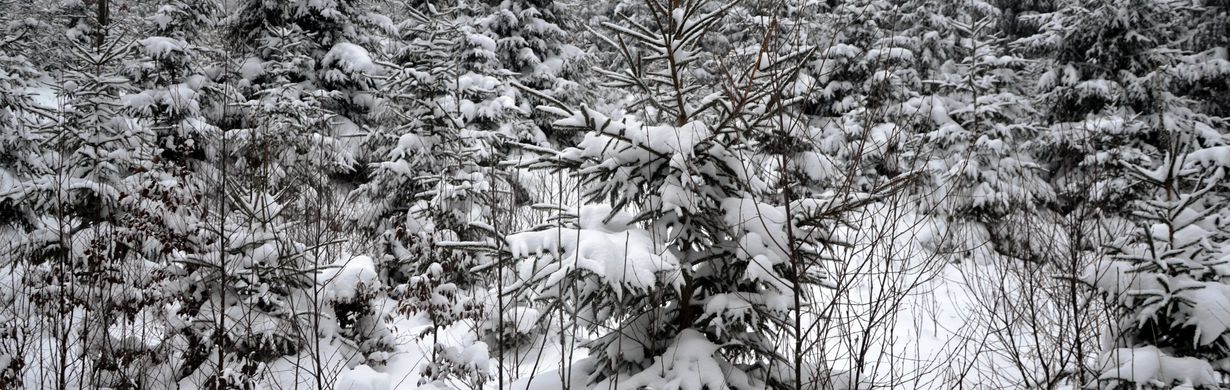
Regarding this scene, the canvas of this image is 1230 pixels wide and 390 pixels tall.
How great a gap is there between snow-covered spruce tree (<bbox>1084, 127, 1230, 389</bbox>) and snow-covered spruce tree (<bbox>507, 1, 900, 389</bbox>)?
1850mm

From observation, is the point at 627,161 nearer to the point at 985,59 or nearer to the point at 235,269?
the point at 235,269

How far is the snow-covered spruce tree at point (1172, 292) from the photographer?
10.3 ft

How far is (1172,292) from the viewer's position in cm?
323

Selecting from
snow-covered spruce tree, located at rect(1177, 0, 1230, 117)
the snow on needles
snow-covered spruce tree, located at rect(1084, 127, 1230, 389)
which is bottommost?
snow-covered spruce tree, located at rect(1084, 127, 1230, 389)

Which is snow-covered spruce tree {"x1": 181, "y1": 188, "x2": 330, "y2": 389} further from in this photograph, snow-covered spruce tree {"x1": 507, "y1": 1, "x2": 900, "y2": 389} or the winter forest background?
snow-covered spruce tree {"x1": 507, "y1": 1, "x2": 900, "y2": 389}

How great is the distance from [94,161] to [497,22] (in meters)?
9.03

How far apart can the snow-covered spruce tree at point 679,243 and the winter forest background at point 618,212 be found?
0.9 inches

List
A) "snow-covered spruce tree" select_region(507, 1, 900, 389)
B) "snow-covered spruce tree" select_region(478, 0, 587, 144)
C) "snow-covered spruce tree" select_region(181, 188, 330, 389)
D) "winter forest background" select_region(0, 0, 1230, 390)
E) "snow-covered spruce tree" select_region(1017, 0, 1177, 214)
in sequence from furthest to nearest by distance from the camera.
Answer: "snow-covered spruce tree" select_region(478, 0, 587, 144) → "snow-covered spruce tree" select_region(1017, 0, 1177, 214) → "snow-covered spruce tree" select_region(181, 188, 330, 389) → "winter forest background" select_region(0, 0, 1230, 390) → "snow-covered spruce tree" select_region(507, 1, 900, 389)

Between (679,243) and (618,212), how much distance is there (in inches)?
15.7

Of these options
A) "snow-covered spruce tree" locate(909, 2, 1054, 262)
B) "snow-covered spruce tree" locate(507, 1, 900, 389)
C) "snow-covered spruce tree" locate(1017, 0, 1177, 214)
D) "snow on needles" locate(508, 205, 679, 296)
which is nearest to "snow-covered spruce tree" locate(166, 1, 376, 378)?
"snow on needles" locate(508, 205, 679, 296)

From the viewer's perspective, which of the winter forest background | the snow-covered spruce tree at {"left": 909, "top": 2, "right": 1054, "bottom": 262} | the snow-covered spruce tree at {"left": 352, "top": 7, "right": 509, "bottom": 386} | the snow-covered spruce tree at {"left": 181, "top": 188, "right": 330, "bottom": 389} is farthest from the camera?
the snow-covered spruce tree at {"left": 909, "top": 2, "right": 1054, "bottom": 262}

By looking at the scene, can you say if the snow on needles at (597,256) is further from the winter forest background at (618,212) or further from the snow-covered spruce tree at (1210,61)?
the snow-covered spruce tree at (1210,61)

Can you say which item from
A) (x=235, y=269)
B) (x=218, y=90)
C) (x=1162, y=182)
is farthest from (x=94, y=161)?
(x=1162, y=182)

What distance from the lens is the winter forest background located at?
3.06 m
